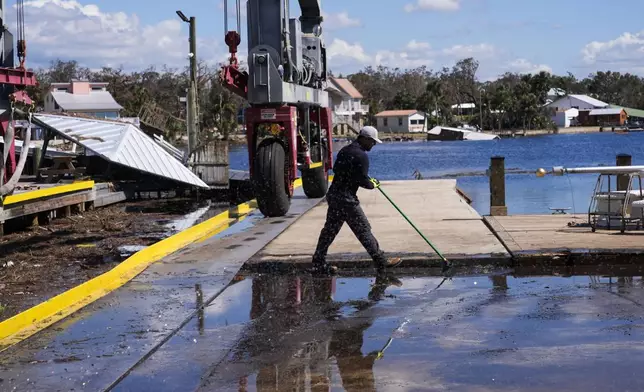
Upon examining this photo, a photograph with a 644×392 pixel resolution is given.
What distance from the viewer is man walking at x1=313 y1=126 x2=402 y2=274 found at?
11.9m

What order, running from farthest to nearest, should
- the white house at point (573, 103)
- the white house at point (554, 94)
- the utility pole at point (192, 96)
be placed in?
the white house at point (554, 94), the white house at point (573, 103), the utility pole at point (192, 96)

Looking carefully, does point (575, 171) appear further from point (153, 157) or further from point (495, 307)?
point (153, 157)

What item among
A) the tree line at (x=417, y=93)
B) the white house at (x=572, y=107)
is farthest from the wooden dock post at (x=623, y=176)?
the white house at (x=572, y=107)

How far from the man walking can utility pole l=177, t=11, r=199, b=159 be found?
20240mm

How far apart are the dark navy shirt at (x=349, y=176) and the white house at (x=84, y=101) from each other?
86.7 meters

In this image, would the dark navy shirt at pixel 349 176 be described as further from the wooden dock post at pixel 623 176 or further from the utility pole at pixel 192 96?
the utility pole at pixel 192 96

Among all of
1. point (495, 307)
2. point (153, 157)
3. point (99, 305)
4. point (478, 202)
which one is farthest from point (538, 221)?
point (153, 157)

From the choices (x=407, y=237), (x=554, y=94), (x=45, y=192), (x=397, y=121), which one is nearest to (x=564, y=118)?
(x=554, y=94)

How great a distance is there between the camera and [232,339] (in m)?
8.68

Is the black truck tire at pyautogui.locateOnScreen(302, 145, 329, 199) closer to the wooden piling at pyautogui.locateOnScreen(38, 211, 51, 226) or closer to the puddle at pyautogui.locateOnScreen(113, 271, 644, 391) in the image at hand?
the wooden piling at pyautogui.locateOnScreen(38, 211, 51, 226)

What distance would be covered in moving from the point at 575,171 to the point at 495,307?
538cm

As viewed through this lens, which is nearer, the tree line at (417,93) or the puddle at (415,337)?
the puddle at (415,337)

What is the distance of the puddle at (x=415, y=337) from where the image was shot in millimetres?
7168

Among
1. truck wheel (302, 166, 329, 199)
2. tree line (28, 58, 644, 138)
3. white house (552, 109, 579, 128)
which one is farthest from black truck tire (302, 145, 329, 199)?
white house (552, 109, 579, 128)
